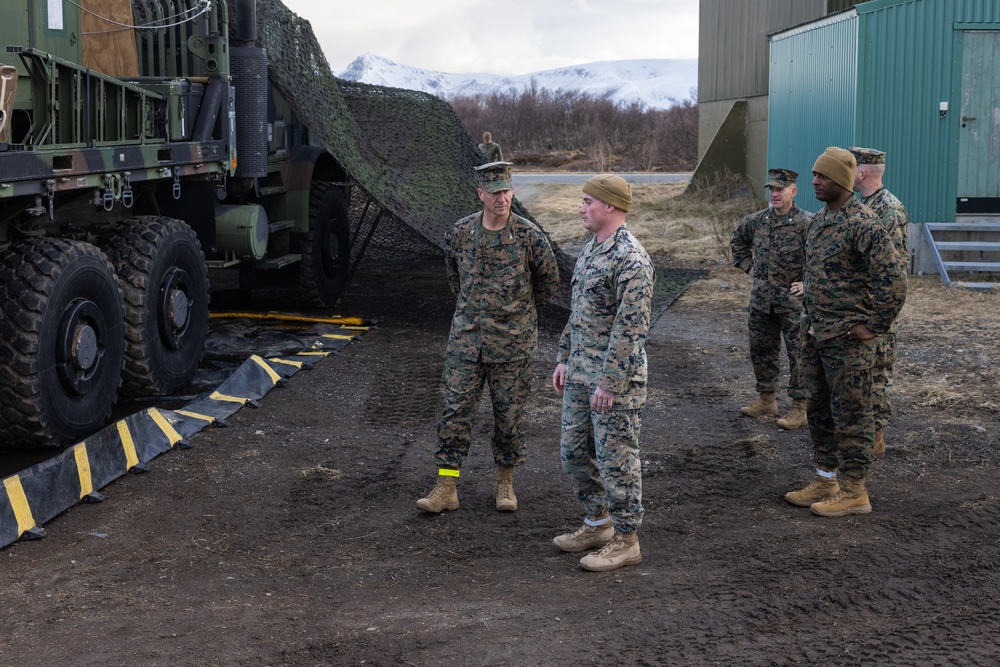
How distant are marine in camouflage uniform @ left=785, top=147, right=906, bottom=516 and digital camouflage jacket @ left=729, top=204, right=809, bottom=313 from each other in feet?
4.91

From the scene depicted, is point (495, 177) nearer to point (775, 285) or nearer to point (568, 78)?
point (775, 285)

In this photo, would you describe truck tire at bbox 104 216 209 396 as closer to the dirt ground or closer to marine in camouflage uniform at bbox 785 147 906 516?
the dirt ground

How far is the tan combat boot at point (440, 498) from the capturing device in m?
5.62

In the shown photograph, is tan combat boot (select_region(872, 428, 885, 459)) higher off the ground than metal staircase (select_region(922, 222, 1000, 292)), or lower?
lower

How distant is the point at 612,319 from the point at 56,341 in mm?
3200

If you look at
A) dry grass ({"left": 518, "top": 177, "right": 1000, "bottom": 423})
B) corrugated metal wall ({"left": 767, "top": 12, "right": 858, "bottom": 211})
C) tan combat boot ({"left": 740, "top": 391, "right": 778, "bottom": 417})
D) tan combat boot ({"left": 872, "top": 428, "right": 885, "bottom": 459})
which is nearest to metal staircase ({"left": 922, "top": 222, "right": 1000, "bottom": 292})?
dry grass ({"left": 518, "top": 177, "right": 1000, "bottom": 423})

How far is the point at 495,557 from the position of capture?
5.08m

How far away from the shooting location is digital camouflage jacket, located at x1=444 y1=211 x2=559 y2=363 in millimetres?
5504

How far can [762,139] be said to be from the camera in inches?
823

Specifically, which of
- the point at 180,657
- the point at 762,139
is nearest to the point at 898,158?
the point at 762,139

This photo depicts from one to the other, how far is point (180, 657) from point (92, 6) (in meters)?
5.22

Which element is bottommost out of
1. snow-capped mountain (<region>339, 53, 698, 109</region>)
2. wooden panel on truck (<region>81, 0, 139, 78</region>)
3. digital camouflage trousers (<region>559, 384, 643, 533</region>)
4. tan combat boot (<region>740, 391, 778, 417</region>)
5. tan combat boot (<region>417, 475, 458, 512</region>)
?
tan combat boot (<region>417, 475, 458, 512</region>)

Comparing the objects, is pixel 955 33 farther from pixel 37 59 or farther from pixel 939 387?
pixel 37 59

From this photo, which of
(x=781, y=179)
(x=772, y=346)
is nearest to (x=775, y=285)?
(x=772, y=346)
